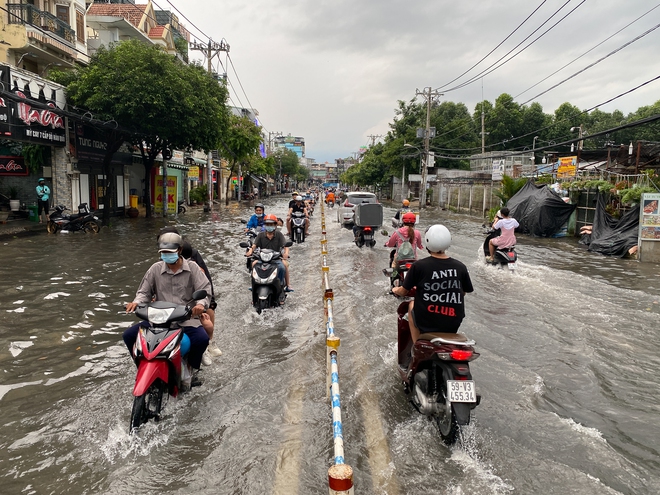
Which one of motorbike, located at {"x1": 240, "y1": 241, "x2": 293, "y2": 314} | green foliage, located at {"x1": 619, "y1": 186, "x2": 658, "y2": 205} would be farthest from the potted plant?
green foliage, located at {"x1": 619, "y1": 186, "x2": 658, "y2": 205}

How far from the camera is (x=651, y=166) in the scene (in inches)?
817

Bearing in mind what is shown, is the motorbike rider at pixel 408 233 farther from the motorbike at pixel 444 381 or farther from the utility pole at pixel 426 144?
the utility pole at pixel 426 144

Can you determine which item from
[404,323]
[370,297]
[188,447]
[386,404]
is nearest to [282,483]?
[188,447]

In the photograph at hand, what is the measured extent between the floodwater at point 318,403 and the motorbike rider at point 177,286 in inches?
27.3

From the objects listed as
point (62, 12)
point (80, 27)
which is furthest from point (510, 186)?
point (62, 12)

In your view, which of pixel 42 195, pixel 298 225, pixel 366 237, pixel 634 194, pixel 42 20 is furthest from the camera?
pixel 42 20

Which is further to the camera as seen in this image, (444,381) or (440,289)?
(440,289)

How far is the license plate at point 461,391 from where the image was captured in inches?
141

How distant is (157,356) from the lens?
12.8 feet

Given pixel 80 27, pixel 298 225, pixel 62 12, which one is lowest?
pixel 298 225

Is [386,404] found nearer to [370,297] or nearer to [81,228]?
[370,297]

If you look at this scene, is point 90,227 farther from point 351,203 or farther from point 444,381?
point 444,381

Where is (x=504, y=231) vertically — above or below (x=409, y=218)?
below

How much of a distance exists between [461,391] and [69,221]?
57.1 feet
